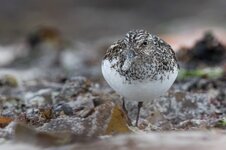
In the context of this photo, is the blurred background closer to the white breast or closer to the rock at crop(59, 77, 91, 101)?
the rock at crop(59, 77, 91, 101)

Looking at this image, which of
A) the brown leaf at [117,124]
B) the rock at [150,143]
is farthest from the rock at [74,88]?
the rock at [150,143]

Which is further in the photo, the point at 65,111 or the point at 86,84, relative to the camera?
the point at 86,84

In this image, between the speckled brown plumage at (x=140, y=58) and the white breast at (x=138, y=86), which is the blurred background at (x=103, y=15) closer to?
the speckled brown plumage at (x=140, y=58)

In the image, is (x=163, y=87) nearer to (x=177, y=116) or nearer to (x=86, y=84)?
(x=177, y=116)

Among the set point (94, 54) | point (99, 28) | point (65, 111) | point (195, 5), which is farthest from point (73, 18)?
point (65, 111)

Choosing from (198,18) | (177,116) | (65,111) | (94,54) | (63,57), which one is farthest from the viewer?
(198,18)

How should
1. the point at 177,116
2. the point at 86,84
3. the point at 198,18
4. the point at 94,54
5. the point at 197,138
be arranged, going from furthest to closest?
the point at 198,18, the point at 94,54, the point at 86,84, the point at 177,116, the point at 197,138

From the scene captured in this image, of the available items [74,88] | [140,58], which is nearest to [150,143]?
[140,58]

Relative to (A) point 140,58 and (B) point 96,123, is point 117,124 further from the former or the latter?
(A) point 140,58
